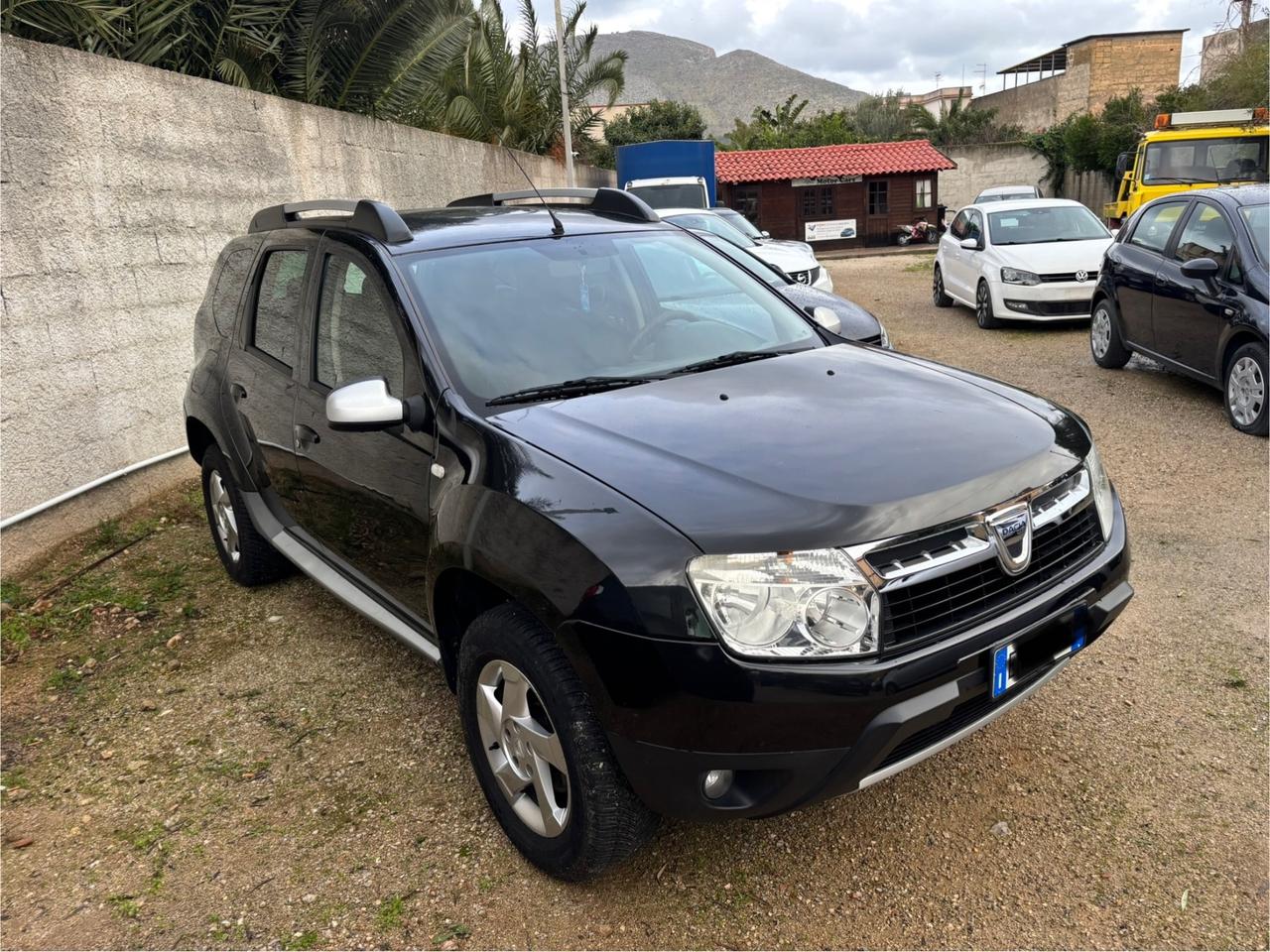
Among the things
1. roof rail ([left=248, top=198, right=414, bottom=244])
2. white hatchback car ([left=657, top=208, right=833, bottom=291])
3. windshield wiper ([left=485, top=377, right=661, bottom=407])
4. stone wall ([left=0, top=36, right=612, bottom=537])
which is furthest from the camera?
white hatchback car ([left=657, top=208, right=833, bottom=291])

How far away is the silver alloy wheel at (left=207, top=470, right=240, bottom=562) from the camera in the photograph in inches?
191

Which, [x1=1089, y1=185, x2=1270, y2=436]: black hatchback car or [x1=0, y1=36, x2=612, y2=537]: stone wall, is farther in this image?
[x1=1089, y1=185, x2=1270, y2=436]: black hatchback car

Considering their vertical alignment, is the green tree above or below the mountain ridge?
below

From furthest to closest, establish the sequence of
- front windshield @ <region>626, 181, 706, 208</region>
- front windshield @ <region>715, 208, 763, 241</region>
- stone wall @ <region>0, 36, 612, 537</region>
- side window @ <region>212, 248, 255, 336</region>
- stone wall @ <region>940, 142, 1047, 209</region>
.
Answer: stone wall @ <region>940, 142, 1047, 209</region>
front windshield @ <region>626, 181, 706, 208</region>
front windshield @ <region>715, 208, 763, 241</region>
stone wall @ <region>0, 36, 612, 537</region>
side window @ <region>212, 248, 255, 336</region>

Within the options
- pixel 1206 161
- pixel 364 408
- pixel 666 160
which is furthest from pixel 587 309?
pixel 666 160

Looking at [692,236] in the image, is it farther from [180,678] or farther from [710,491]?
[180,678]

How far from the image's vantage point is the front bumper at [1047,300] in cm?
1065

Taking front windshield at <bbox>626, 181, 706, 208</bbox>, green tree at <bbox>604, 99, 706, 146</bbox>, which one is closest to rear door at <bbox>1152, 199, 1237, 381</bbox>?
front windshield at <bbox>626, 181, 706, 208</bbox>

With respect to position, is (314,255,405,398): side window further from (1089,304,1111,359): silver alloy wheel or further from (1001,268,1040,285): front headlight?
(1001,268,1040,285): front headlight

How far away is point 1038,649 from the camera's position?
99.7 inches

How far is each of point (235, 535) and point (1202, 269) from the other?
644cm

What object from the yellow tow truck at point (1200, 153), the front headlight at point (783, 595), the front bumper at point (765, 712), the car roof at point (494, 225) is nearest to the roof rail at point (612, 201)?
the car roof at point (494, 225)

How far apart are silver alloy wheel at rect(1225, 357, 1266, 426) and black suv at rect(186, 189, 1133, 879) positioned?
4.18 m

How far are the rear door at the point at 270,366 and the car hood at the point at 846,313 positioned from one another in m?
2.98
